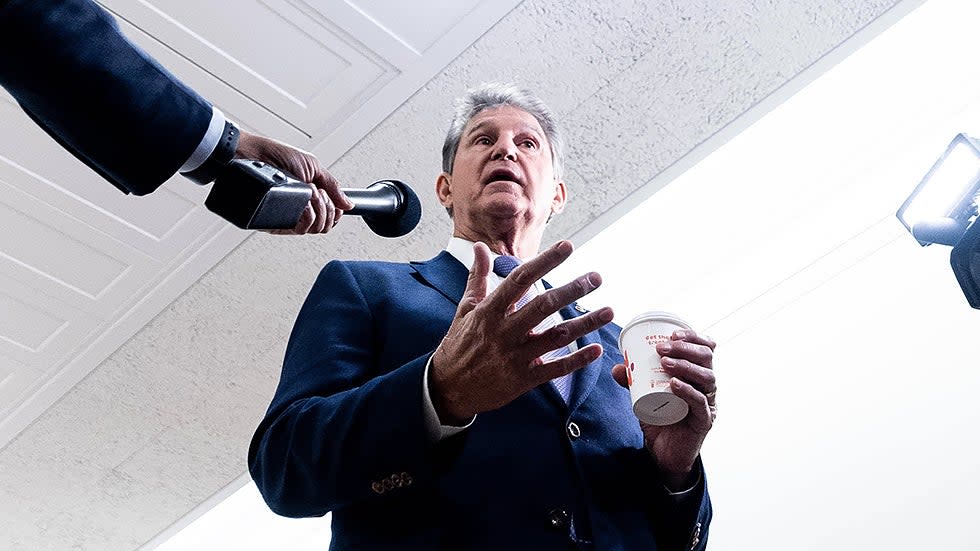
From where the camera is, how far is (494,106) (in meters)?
2.17

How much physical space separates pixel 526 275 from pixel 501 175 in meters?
0.89

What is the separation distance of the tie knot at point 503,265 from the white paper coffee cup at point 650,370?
12.0 inches

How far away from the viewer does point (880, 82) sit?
275 centimetres

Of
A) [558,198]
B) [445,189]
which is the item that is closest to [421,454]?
[445,189]

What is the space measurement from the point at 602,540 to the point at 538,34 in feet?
5.21

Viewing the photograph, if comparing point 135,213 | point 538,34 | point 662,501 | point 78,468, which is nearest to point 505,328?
point 662,501

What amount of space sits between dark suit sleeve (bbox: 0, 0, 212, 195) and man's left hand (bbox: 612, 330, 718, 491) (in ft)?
1.96

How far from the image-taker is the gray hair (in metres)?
2.17

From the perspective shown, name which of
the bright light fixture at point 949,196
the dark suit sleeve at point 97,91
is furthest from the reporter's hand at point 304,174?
the bright light fixture at point 949,196

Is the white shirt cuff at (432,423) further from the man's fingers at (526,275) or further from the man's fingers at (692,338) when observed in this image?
the man's fingers at (692,338)

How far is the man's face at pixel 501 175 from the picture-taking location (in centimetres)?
191

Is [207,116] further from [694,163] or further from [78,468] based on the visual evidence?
[78,468]

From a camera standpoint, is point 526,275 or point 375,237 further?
point 375,237

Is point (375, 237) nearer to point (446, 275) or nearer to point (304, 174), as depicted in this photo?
point (446, 275)
